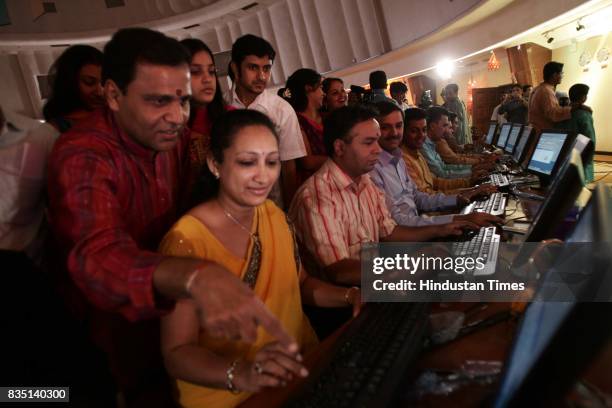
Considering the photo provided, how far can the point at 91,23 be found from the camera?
10500 millimetres

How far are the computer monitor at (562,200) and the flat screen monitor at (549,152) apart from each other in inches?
45.7

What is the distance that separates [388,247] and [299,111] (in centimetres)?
141

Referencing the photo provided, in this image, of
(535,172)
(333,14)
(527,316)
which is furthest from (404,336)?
(333,14)

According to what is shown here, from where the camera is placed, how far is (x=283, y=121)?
2293mm

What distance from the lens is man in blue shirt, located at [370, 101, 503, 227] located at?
2.29 metres

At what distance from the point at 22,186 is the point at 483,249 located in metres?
1.45

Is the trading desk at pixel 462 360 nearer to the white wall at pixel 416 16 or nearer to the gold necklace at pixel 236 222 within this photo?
the gold necklace at pixel 236 222

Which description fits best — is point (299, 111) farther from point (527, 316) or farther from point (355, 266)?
point (527, 316)

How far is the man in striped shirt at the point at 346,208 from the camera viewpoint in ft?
4.91

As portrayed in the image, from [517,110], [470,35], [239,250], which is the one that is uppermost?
[470,35]

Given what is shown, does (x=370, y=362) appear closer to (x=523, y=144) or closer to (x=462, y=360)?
(x=462, y=360)

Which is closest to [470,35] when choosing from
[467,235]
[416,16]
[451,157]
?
→ [416,16]

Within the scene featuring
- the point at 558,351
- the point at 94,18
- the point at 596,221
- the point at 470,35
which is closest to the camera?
the point at 558,351

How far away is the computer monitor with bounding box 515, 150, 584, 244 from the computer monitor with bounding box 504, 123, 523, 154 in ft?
9.13
